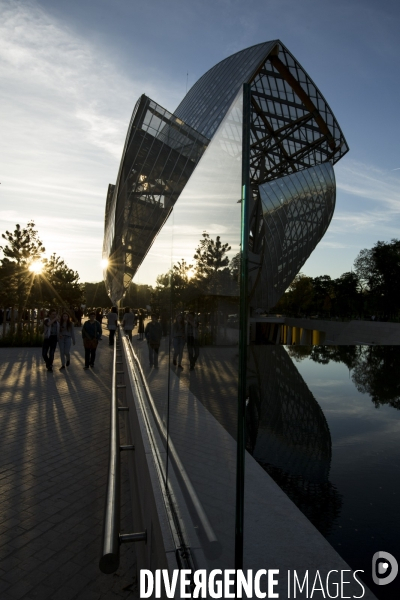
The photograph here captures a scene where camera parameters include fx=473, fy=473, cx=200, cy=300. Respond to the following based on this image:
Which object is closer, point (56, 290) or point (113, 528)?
point (113, 528)

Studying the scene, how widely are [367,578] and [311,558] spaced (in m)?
0.89

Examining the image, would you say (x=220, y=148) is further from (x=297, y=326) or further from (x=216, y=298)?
(x=297, y=326)

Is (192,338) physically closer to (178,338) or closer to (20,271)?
(178,338)

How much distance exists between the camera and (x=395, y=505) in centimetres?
391

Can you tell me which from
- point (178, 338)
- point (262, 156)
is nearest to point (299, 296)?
point (262, 156)

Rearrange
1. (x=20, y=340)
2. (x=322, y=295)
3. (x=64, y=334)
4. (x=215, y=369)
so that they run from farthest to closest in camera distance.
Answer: (x=322, y=295) → (x=20, y=340) → (x=64, y=334) → (x=215, y=369)

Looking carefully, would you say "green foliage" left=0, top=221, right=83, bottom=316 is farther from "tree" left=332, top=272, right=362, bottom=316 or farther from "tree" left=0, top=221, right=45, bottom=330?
"tree" left=332, top=272, right=362, bottom=316

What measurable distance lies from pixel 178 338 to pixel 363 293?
210ft

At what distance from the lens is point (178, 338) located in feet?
9.09

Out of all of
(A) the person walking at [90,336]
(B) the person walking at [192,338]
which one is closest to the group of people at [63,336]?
(A) the person walking at [90,336]

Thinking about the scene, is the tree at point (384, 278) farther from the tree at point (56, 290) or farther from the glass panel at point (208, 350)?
the glass panel at point (208, 350)

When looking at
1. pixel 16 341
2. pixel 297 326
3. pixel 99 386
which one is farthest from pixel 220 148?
pixel 297 326

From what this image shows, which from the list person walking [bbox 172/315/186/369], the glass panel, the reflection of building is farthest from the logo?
the reflection of building

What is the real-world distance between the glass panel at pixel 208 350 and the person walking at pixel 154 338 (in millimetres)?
899
